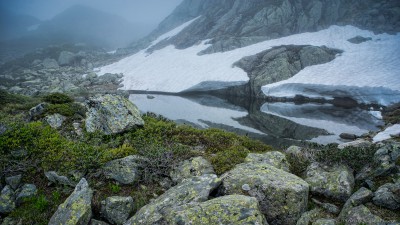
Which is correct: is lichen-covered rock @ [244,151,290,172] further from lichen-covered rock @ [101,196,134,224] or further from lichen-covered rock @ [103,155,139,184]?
lichen-covered rock @ [101,196,134,224]

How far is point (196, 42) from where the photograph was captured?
71.2 metres

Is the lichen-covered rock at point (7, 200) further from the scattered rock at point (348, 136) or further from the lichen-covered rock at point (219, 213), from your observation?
the scattered rock at point (348, 136)

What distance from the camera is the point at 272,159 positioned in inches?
359

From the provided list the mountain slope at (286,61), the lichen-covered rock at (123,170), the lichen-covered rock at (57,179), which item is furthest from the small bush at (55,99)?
the mountain slope at (286,61)

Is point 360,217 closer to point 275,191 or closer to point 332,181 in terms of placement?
point 332,181

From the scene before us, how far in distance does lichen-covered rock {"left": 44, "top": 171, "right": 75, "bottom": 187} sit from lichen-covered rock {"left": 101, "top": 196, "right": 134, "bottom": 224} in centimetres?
146

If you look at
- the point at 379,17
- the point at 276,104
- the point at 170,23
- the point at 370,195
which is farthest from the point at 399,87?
the point at 170,23

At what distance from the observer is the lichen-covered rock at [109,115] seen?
10.4 m

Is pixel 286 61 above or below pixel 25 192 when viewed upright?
below

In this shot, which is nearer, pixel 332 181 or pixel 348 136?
pixel 332 181

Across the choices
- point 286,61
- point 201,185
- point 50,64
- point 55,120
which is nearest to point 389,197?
point 201,185

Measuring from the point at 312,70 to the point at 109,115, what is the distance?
41.6m

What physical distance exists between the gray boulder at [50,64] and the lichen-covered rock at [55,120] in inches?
2870

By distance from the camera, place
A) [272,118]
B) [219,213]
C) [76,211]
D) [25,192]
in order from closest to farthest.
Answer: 1. [219,213]
2. [76,211]
3. [25,192]
4. [272,118]
